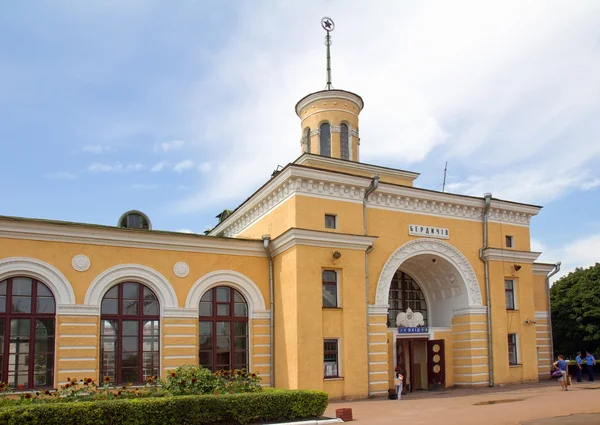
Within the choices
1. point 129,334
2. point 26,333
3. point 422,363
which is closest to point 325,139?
point 422,363

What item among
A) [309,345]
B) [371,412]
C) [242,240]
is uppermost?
[242,240]

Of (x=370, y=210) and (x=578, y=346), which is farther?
(x=578, y=346)

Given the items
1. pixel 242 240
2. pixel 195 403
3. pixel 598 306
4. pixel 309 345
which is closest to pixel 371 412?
pixel 309 345

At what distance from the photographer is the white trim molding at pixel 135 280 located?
17.3 meters

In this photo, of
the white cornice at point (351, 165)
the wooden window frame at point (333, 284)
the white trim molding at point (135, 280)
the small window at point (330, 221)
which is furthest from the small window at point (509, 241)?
the white trim molding at point (135, 280)

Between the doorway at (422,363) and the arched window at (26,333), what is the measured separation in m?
11.4

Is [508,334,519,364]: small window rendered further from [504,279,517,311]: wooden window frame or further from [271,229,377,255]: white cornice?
[271,229,377,255]: white cornice

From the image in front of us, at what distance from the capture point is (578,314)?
99.8 feet

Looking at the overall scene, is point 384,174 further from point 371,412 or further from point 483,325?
point 371,412

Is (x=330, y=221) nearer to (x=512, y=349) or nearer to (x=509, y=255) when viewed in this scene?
(x=509, y=255)

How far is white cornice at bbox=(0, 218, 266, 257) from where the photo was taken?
16594mm

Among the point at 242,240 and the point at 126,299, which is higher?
the point at 242,240

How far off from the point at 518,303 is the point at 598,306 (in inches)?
359

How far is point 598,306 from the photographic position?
1173 inches
